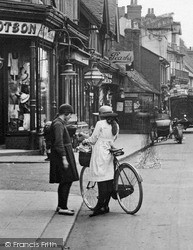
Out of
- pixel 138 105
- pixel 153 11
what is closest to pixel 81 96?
pixel 138 105

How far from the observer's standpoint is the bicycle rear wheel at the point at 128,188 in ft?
28.0

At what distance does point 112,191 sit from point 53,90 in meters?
12.4

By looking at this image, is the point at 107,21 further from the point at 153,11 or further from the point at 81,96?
the point at 153,11

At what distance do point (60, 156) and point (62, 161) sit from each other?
84 millimetres

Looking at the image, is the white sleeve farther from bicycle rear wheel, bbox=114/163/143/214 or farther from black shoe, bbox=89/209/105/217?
black shoe, bbox=89/209/105/217

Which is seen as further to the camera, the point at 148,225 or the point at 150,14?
the point at 150,14

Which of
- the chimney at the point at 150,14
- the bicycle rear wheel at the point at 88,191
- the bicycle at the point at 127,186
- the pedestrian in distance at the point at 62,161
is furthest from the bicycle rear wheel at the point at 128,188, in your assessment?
the chimney at the point at 150,14

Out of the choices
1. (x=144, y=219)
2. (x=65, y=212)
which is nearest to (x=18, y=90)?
(x=65, y=212)

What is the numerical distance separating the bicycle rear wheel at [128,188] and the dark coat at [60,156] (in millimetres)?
636

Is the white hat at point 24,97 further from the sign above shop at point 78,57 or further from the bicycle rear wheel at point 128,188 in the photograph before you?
the bicycle rear wheel at point 128,188

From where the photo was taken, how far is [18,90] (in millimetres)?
19016

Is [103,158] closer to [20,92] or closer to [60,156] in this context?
[60,156]

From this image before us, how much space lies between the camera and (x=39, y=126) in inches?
752

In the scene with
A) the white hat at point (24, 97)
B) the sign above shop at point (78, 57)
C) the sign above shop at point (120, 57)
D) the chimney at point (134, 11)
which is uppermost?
the chimney at point (134, 11)
